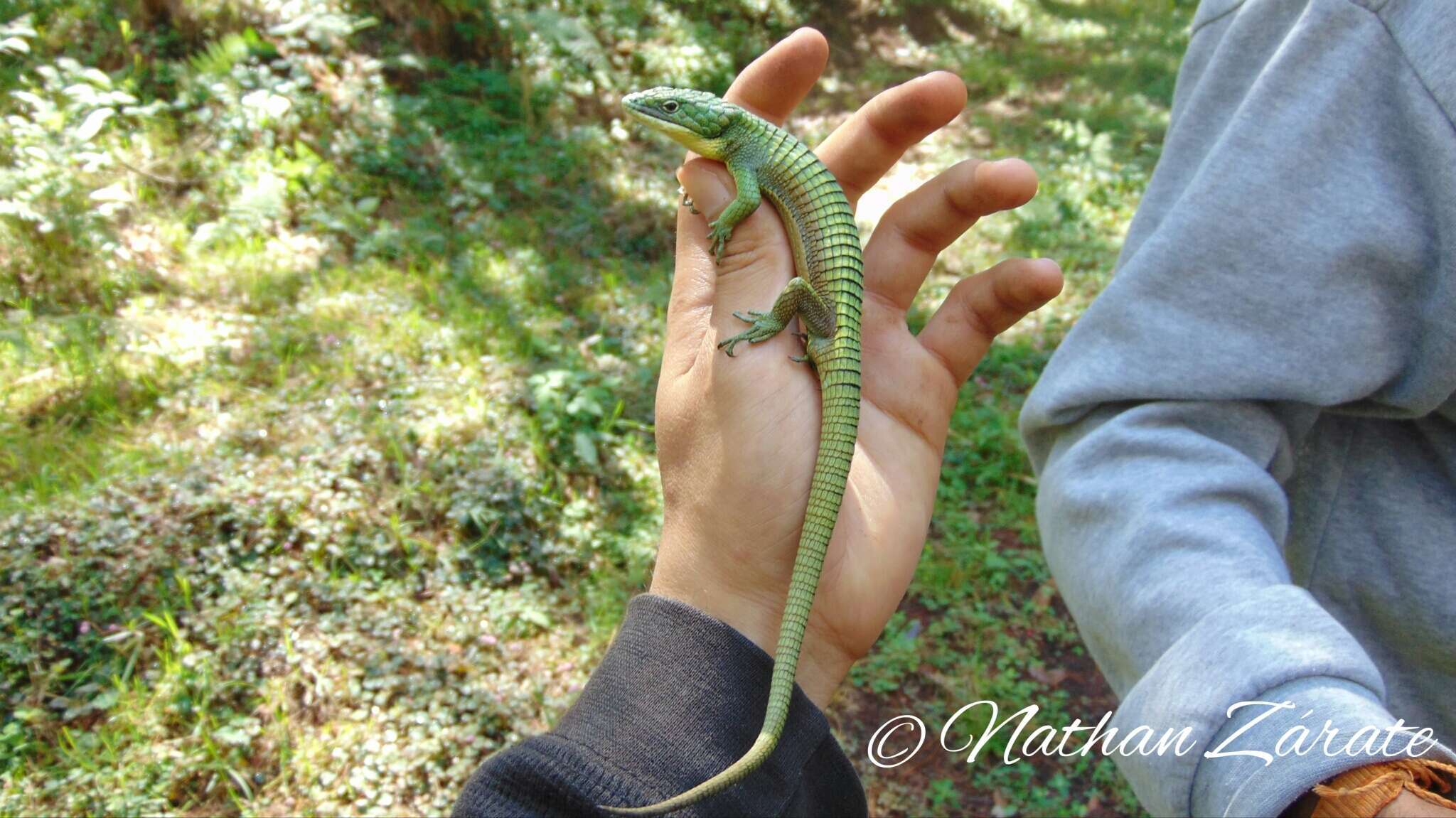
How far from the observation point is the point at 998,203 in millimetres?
2322

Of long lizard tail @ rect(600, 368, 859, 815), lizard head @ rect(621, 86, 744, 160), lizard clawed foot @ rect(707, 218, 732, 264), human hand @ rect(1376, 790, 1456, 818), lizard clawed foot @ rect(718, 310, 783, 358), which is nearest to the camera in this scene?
human hand @ rect(1376, 790, 1456, 818)

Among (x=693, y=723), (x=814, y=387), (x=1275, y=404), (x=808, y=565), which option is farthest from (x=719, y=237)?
(x=1275, y=404)

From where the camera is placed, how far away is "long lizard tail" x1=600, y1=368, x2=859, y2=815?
Answer: 1.69 metres

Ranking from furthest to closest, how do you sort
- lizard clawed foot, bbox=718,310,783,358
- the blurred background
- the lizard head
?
1. the blurred background
2. the lizard head
3. lizard clawed foot, bbox=718,310,783,358

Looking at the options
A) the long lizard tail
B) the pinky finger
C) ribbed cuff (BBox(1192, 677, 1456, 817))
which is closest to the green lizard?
the long lizard tail

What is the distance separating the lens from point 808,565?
202cm

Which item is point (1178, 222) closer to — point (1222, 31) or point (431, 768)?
point (1222, 31)

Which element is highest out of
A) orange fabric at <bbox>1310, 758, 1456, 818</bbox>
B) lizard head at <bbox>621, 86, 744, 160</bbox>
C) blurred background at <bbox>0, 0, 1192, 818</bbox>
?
lizard head at <bbox>621, 86, 744, 160</bbox>

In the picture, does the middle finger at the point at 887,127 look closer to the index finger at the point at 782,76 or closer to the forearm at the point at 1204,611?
the index finger at the point at 782,76

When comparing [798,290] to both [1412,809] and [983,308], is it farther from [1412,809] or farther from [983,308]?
[1412,809]

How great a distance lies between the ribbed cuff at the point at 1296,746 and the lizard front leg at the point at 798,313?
1.28m

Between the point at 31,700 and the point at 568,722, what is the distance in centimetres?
228

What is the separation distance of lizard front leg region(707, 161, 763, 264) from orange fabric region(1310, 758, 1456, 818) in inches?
68.8

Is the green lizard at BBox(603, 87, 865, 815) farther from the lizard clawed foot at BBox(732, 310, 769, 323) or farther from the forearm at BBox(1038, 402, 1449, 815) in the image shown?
the forearm at BBox(1038, 402, 1449, 815)
